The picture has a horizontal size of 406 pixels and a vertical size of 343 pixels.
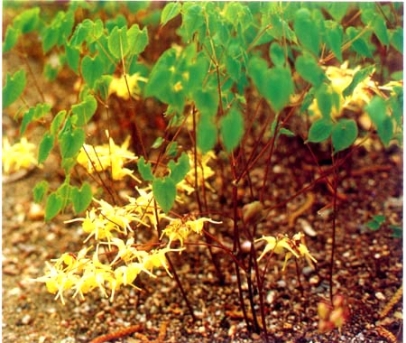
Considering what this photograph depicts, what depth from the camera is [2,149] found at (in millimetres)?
1477

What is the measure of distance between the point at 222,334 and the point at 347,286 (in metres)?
0.30

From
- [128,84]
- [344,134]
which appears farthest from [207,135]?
[128,84]

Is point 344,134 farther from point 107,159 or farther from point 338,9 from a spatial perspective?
point 107,159

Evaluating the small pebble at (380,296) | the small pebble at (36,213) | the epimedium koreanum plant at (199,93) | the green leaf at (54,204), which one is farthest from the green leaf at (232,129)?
the small pebble at (36,213)

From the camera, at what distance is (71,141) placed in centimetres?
118

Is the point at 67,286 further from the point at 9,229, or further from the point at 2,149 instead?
the point at 9,229

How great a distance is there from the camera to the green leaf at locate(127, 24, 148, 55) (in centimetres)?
117

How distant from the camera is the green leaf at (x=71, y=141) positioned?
3.85ft

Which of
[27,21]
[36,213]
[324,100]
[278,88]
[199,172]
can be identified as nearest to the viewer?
[278,88]

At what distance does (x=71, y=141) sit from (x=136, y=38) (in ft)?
0.65

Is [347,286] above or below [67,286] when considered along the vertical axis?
below

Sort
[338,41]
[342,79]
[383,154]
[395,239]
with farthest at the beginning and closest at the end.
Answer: [383,154] → [395,239] → [342,79] → [338,41]

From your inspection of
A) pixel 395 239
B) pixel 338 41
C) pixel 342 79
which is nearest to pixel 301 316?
pixel 395 239

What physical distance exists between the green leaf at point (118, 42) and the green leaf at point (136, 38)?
1 centimetres
